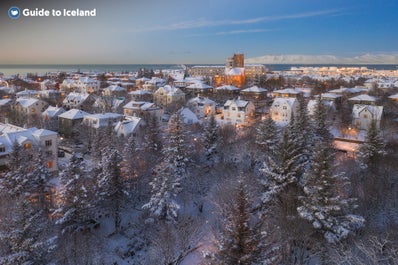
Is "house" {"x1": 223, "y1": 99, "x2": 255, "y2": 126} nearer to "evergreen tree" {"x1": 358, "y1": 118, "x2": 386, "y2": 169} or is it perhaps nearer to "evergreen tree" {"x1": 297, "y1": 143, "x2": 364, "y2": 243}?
"evergreen tree" {"x1": 358, "y1": 118, "x2": 386, "y2": 169}

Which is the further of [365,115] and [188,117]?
[365,115]

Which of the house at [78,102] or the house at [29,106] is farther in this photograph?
the house at [78,102]

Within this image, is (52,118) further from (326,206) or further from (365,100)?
(365,100)

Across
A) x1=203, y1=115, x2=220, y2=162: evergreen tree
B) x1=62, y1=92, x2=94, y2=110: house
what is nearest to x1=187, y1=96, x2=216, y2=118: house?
x1=62, y1=92, x2=94, y2=110: house

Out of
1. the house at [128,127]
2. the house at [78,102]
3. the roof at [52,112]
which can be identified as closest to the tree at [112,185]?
the house at [128,127]

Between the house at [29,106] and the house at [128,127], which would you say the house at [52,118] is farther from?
the house at [128,127]

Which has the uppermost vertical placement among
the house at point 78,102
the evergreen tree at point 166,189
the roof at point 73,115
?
the house at point 78,102

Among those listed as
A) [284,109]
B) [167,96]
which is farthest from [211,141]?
[167,96]
